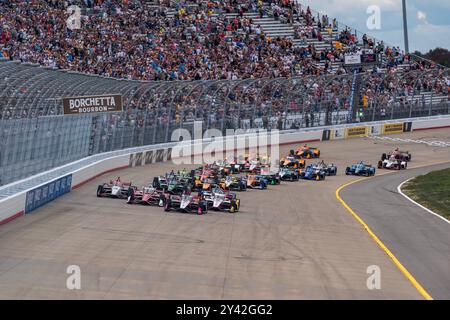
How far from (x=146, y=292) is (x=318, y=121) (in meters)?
37.2

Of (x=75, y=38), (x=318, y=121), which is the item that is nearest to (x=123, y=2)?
(x=75, y=38)

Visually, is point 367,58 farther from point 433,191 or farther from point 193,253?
point 193,253

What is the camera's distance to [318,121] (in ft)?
170

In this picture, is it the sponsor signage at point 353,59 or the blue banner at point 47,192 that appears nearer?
the blue banner at point 47,192

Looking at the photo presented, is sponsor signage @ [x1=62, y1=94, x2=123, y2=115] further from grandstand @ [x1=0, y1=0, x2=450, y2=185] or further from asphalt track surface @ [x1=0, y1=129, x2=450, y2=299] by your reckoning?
asphalt track surface @ [x1=0, y1=129, x2=450, y2=299]

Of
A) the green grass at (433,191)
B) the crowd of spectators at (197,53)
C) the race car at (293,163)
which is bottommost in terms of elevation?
the green grass at (433,191)

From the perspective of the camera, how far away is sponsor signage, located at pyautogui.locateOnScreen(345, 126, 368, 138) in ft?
177

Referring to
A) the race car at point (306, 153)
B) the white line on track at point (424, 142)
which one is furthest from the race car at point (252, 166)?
the white line on track at point (424, 142)

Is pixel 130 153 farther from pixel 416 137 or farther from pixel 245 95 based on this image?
pixel 416 137

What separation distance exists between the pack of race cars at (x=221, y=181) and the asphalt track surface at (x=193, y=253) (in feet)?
1.84

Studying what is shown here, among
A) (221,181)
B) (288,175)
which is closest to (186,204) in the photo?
(221,181)

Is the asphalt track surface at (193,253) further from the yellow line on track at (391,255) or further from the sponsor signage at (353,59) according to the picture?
the sponsor signage at (353,59)

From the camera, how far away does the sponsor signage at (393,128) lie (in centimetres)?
5538

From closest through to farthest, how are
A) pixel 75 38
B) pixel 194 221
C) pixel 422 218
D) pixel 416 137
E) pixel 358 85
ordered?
1. pixel 194 221
2. pixel 422 218
3. pixel 75 38
4. pixel 358 85
5. pixel 416 137
